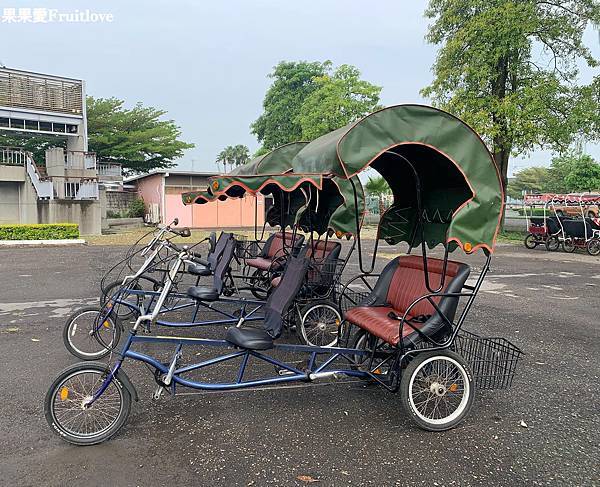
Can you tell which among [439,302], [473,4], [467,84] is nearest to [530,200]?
[467,84]

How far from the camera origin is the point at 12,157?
20328 millimetres

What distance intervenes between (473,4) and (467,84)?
303 centimetres

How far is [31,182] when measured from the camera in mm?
20047

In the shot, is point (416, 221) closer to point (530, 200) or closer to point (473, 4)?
point (530, 200)

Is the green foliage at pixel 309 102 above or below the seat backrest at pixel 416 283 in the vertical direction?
above

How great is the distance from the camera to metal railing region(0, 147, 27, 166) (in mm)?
20188

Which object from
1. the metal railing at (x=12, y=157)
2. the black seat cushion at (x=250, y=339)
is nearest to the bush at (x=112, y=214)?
the metal railing at (x=12, y=157)

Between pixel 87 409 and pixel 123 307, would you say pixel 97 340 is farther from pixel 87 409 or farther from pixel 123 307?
pixel 87 409

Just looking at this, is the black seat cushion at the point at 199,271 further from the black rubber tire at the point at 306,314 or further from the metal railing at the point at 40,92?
the metal railing at the point at 40,92

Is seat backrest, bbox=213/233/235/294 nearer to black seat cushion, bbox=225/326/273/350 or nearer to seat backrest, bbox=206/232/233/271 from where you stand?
seat backrest, bbox=206/232/233/271

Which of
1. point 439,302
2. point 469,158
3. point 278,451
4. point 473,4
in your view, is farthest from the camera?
point 473,4

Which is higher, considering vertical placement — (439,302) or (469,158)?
(469,158)

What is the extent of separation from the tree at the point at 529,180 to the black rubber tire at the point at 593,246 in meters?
52.2

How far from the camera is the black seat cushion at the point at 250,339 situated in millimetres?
3541
